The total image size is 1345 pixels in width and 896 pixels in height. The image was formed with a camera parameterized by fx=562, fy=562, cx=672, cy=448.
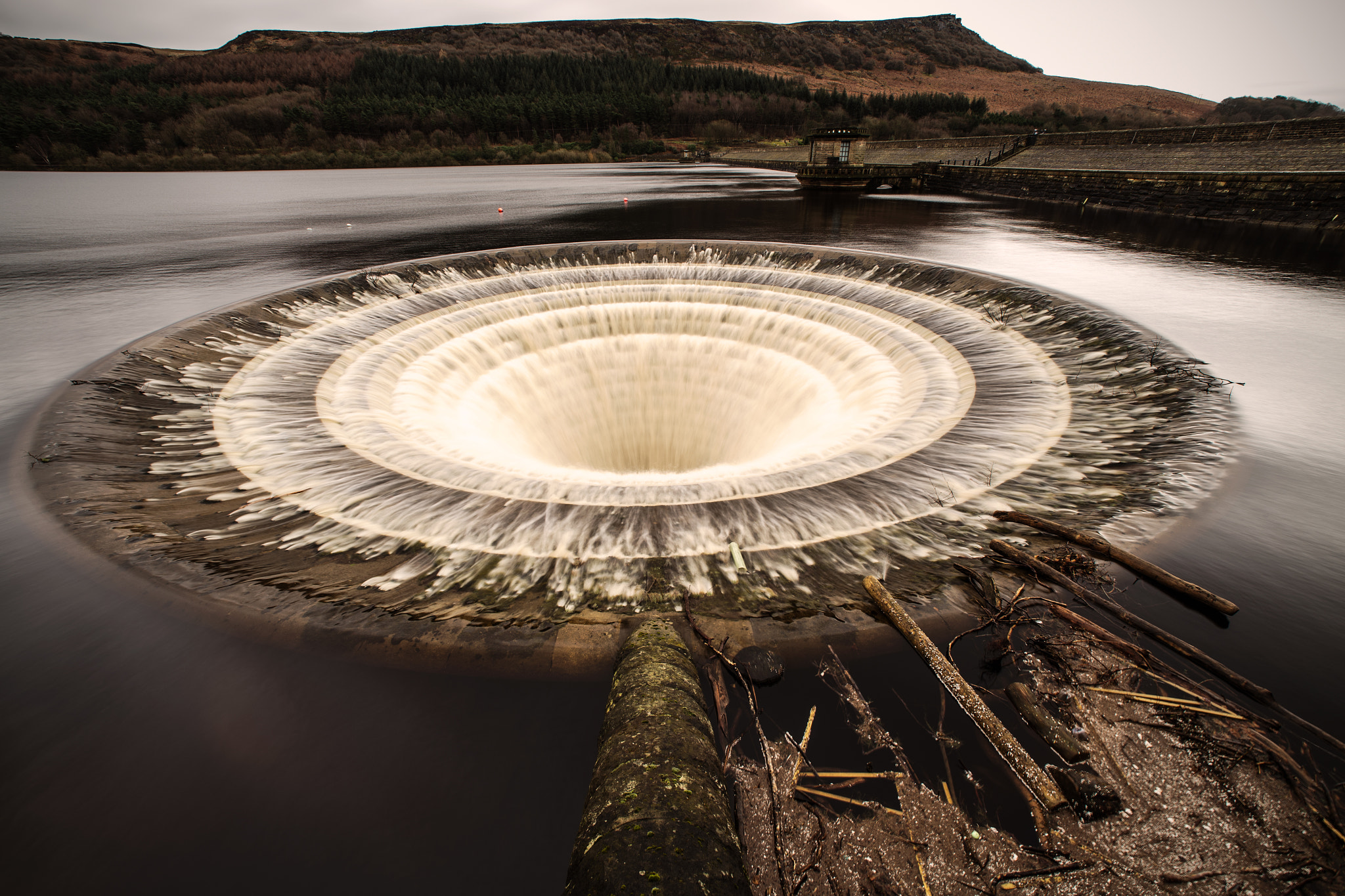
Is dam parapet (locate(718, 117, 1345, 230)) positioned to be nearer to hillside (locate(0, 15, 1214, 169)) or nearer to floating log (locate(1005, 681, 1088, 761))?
floating log (locate(1005, 681, 1088, 761))

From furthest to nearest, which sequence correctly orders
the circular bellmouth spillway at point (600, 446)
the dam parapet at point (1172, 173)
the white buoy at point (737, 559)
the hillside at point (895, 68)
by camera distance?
the hillside at point (895, 68)
the dam parapet at point (1172, 173)
the white buoy at point (737, 559)
the circular bellmouth spillway at point (600, 446)

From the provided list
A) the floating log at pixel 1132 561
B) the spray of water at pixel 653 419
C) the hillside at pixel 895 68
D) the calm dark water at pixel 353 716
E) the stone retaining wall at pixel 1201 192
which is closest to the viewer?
the calm dark water at pixel 353 716

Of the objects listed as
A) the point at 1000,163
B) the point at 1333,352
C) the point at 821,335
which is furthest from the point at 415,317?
the point at 1000,163

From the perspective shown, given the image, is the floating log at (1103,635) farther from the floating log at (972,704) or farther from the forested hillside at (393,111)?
the forested hillside at (393,111)

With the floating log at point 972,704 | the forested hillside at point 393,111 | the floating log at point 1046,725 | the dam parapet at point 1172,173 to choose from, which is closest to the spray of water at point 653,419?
the floating log at point 972,704

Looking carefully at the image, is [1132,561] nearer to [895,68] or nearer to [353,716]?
[353,716]

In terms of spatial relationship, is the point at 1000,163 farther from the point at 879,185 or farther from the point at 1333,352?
the point at 1333,352

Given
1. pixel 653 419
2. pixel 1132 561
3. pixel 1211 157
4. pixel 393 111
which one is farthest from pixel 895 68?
pixel 1132 561
